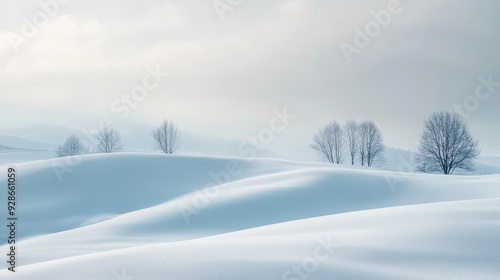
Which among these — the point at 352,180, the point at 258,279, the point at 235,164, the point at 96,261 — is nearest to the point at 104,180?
the point at 235,164

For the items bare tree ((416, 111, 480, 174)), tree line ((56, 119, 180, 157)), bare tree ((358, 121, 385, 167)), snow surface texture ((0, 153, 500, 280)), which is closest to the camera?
snow surface texture ((0, 153, 500, 280))

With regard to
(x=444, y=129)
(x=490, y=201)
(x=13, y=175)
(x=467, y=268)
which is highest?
(x=444, y=129)

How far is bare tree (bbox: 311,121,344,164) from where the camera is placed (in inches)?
2859

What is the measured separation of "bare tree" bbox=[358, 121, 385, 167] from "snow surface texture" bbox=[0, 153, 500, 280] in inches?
1119

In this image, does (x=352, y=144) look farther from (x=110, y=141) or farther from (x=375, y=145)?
(x=110, y=141)

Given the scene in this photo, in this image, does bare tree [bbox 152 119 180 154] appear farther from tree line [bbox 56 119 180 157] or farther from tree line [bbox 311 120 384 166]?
tree line [bbox 311 120 384 166]

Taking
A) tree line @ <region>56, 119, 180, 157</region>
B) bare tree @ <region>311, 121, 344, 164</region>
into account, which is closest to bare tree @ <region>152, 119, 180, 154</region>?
tree line @ <region>56, 119, 180, 157</region>

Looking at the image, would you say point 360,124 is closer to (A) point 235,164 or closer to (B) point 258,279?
(A) point 235,164

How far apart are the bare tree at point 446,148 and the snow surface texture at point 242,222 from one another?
58.9 feet

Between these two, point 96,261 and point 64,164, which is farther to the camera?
point 64,164

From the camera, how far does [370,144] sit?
7019cm

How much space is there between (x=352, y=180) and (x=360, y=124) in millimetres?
45276

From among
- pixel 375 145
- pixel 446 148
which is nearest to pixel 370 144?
pixel 375 145

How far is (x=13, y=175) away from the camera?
29.7 metres
